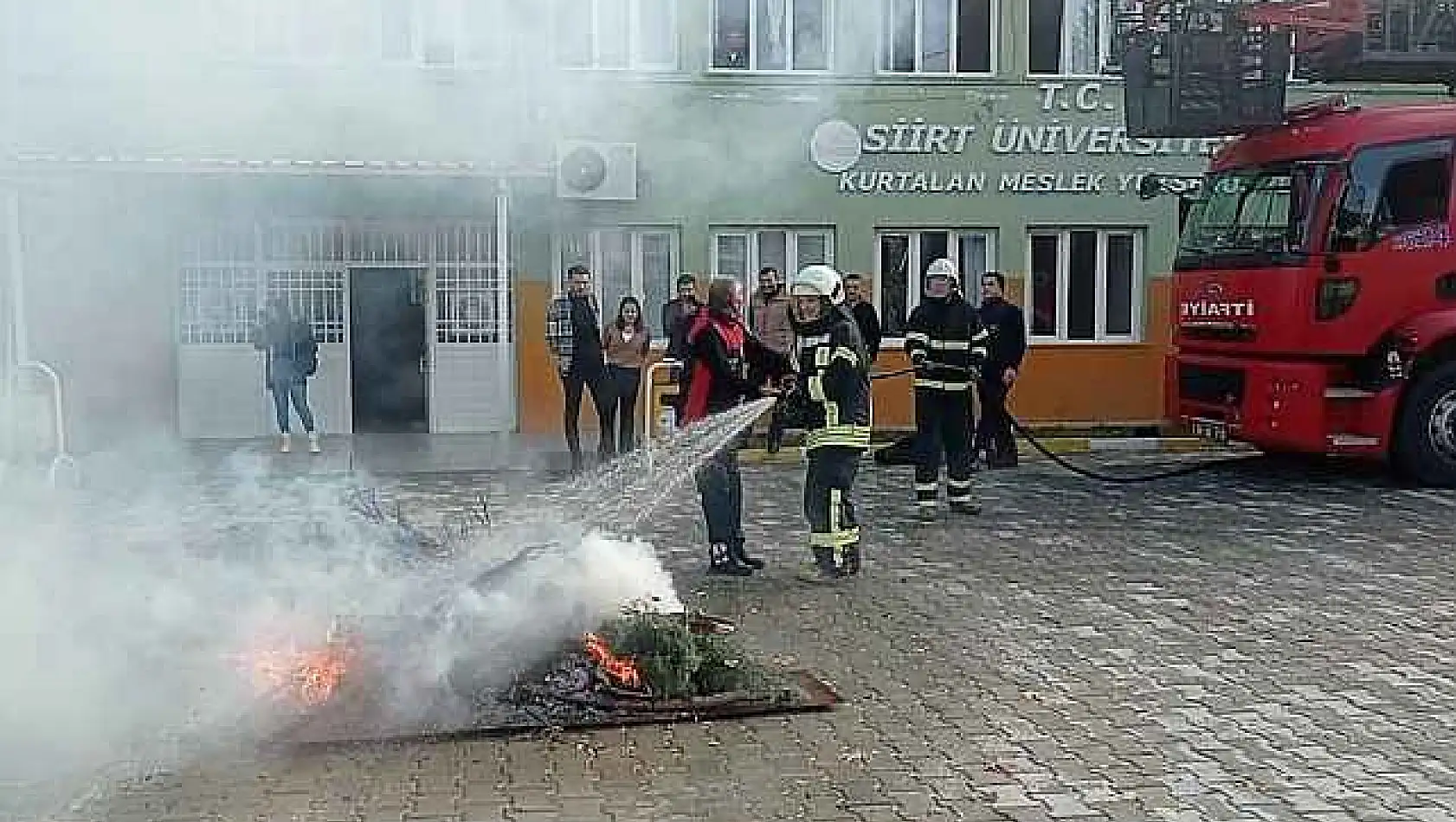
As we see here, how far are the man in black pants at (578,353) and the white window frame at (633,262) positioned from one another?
263cm

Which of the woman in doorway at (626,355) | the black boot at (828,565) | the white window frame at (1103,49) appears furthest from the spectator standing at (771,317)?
the black boot at (828,565)

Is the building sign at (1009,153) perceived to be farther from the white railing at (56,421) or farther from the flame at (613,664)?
the flame at (613,664)

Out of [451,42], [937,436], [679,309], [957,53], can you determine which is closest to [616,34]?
[451,42]

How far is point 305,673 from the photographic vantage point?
5.86 meters

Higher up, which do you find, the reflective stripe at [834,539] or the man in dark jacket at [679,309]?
the man in dark jacket at [679,309]

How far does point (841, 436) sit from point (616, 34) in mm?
Result: 2543

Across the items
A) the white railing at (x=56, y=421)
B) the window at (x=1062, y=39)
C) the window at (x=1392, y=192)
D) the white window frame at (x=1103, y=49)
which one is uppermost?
the window at (x=1062, y=39)

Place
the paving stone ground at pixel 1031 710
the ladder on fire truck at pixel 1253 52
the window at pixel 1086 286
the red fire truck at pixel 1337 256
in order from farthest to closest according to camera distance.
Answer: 1. the window at pixel 1086 286
2. the red fire truck at pixel 1337 256
3. the ladder on fire truck at pixel 1253 52
4. the paving stone ground at pixel 1031 710

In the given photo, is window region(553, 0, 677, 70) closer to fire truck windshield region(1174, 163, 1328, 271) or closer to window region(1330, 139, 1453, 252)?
fire truck windshield region(1174, 163, 1328, 271)

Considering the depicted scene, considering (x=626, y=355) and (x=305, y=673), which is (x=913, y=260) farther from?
(x=305, y=673)

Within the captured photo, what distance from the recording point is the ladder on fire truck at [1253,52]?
11.9 m

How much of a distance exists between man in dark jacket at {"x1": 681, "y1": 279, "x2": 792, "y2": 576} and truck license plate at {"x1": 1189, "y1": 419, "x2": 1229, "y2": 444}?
5.39m

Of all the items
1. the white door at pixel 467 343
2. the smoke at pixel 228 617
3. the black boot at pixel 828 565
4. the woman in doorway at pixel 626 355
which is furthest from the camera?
the white door at pixel 467 343

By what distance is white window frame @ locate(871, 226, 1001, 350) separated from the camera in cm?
1806
